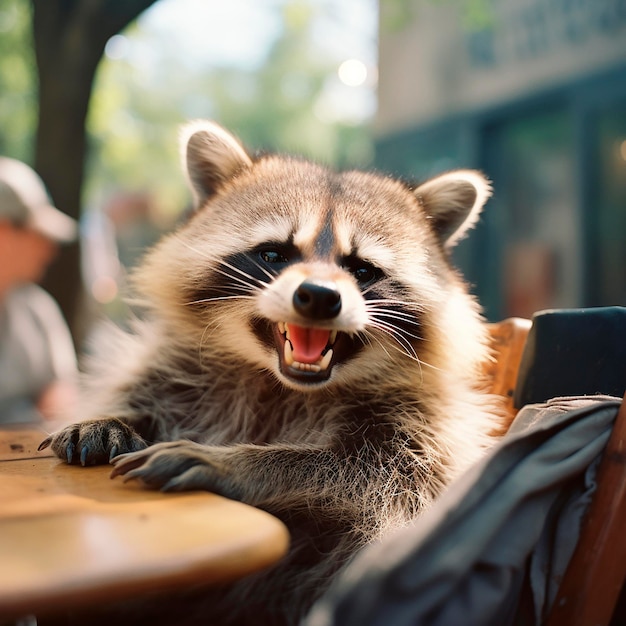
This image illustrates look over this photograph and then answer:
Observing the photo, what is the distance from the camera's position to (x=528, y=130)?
6.83m

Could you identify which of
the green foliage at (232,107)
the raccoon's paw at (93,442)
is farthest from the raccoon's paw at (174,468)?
the green foliage at (232,107)

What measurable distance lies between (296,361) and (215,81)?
18.4 meters

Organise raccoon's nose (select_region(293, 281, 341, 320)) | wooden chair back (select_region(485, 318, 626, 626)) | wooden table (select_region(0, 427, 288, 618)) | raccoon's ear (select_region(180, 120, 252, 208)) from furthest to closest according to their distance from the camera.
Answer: raccoon's ear (select_region(180, 120, 252, 208))
raccoon's nose (select_region(293, 281, 341, 320))
wooden chair back (select_region(485, 318, 626, 626))
wooden table (select_region(0, 427, 288, 618))

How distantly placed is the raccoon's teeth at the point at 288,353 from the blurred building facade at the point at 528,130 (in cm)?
505

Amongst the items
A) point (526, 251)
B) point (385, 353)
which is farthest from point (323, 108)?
point (385, 353)

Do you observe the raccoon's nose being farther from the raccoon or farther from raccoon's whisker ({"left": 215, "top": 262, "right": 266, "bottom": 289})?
raccoon's whisker ({"left": 215, "top": 262, "right": 266, "bottom": 289})

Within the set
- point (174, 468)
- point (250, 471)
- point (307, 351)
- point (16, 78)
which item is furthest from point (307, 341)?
point (16, 78)

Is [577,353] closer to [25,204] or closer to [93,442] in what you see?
[93,442]

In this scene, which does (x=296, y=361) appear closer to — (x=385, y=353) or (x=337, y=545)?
(x=385, y=353)

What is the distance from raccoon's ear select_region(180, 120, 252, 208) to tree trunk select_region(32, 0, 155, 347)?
6.96 ft

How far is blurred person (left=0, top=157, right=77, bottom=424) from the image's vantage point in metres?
3.35

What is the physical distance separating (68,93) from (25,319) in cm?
149

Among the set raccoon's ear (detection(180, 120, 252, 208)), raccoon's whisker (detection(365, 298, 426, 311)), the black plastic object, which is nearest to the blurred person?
raccoon's ear (detection(180, 120, 252, 208))

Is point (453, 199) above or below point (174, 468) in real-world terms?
above
